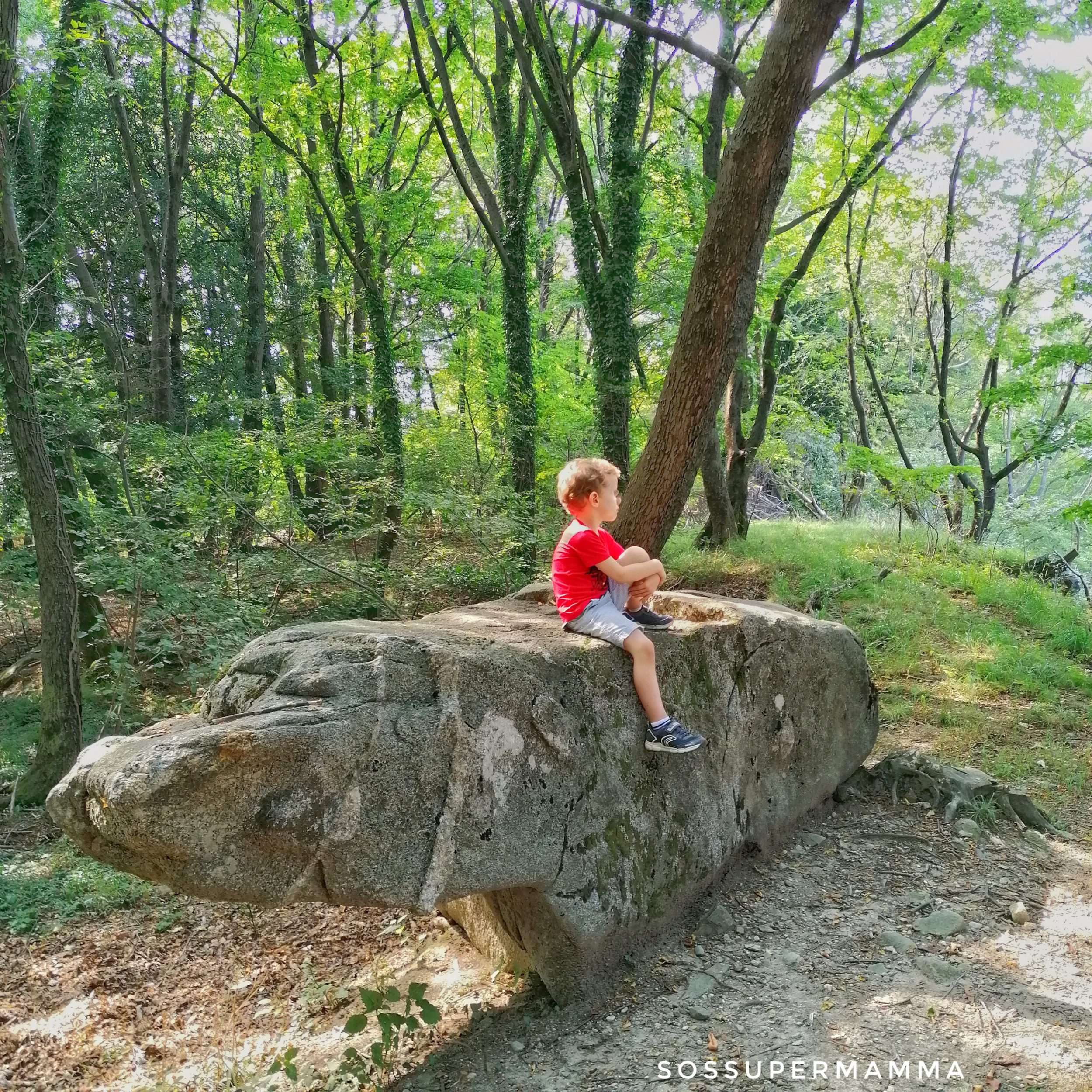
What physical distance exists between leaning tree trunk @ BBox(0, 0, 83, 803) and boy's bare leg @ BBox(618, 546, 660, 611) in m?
6.31

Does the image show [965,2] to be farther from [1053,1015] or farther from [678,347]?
[1053,1015]

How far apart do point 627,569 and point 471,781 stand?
1390 millimetres

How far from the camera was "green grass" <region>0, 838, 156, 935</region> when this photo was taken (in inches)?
225

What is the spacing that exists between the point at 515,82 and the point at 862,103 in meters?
5.94

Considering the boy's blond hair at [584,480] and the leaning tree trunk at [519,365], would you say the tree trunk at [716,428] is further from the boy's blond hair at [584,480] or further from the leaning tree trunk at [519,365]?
the boy's blond hair at [584,480]

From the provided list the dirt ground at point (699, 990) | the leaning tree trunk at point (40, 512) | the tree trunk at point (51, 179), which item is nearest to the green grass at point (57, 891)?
the dirt ground at point (699, 990)

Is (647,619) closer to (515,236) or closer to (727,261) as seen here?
(727,261)

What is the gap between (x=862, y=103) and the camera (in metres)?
11.0

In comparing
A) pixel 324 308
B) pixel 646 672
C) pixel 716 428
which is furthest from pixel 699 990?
pixel 324 308

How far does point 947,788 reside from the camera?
214 inches

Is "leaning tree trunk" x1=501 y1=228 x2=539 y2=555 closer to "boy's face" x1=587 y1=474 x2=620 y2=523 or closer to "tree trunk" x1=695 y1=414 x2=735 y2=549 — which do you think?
"tree trunk" x1=695 y1=414 x2=735 y2=549

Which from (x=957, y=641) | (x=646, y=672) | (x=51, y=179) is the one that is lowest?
(x=957, y=641)

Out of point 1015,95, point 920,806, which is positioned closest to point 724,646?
point 920,806

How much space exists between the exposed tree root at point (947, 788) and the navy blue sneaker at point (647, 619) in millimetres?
2265
